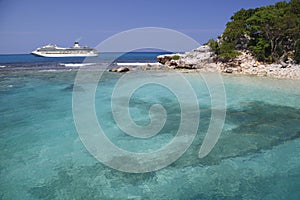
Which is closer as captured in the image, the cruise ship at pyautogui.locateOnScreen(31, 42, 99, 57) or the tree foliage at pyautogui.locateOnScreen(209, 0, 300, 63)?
the tree foliage at pyautogui.locateOnScreen(209, 0, 300, 63)

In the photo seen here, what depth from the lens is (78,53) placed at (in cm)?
7762

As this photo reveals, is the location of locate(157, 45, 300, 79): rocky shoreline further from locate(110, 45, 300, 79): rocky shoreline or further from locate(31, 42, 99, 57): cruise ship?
locate(31, 42, 99, 57): cruise ship

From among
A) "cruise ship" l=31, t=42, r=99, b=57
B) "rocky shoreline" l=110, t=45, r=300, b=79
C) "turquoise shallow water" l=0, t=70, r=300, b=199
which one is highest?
"cruise ship" l=31, t=42, r=99, b=57

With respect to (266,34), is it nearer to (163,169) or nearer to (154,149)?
(154,149)

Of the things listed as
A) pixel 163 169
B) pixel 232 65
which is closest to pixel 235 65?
pixel 232 65

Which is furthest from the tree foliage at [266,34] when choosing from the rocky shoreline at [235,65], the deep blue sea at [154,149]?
the deep blue sea at [154,149]

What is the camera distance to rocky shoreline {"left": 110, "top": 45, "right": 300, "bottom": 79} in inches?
886

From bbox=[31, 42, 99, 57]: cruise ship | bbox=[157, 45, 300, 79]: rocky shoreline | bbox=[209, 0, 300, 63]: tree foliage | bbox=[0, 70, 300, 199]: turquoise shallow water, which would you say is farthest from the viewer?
bbox=[31, 42, 99, 57]: cruise ship

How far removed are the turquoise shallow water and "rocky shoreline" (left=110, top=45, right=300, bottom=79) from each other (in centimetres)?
1257

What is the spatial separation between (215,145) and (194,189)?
2478 millimetres

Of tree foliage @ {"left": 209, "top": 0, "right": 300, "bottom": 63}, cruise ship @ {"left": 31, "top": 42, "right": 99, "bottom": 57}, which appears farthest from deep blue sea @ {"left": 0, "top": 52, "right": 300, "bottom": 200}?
cruise ship @ {"left": 31, "top": 42, "right": 99, "bottom": 57}

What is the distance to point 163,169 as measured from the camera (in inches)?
231

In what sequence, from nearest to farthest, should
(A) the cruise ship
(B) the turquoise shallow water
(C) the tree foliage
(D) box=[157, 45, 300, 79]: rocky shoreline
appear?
(B) the turquoise shallow water, (D) box=[157, 45, 300, 79]: rocky shoreline, (C) the tree foliage, (A) the cruise ship

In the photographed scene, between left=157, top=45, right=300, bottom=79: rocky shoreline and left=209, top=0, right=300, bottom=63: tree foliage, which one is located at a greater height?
left=209, top=0, right=300, bottom=63: tree foliage
